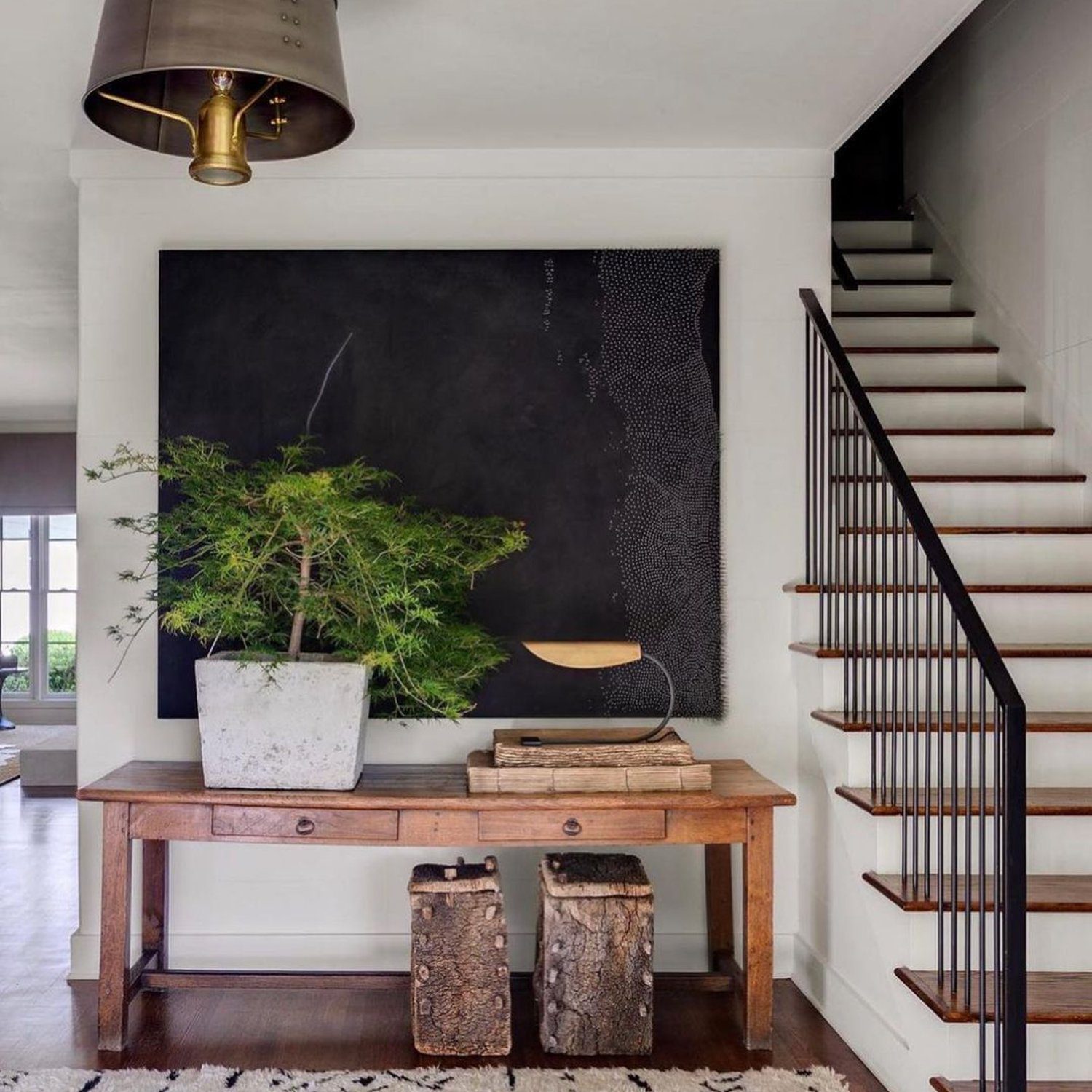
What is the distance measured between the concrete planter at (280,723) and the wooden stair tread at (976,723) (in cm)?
132

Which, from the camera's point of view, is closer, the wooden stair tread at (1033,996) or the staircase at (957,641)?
the wooden stair tread at (1033,996)

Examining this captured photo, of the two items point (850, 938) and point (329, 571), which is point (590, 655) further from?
point (850, 938)

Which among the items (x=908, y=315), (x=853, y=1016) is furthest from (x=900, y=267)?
(x=853, y=1016)

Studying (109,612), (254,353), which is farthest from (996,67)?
(109,612)

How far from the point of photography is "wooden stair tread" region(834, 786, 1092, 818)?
2.83 m

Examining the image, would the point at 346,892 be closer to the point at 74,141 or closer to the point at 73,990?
the point at 73,990

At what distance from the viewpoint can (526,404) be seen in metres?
3.69

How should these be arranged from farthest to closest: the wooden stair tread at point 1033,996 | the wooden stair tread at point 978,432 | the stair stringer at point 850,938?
the wooden stair tread at point 978,432 → the stair stringer at point 850,938 → the wooden stair tread at point 1033,996

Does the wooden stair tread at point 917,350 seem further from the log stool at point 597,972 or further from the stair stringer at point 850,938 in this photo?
the log stool at point 597,972

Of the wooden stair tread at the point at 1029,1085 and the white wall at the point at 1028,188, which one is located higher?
the white wall at the point at 1028,188

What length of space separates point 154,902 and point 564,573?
5.41 feet

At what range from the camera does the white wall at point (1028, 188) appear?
3787 mm

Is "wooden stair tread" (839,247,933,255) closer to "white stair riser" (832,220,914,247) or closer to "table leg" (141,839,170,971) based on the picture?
"white stair riser" (832,220,914,247)

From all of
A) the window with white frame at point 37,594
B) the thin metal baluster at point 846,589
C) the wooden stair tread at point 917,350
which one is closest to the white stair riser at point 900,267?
the wooden stair tread at point 917,350
